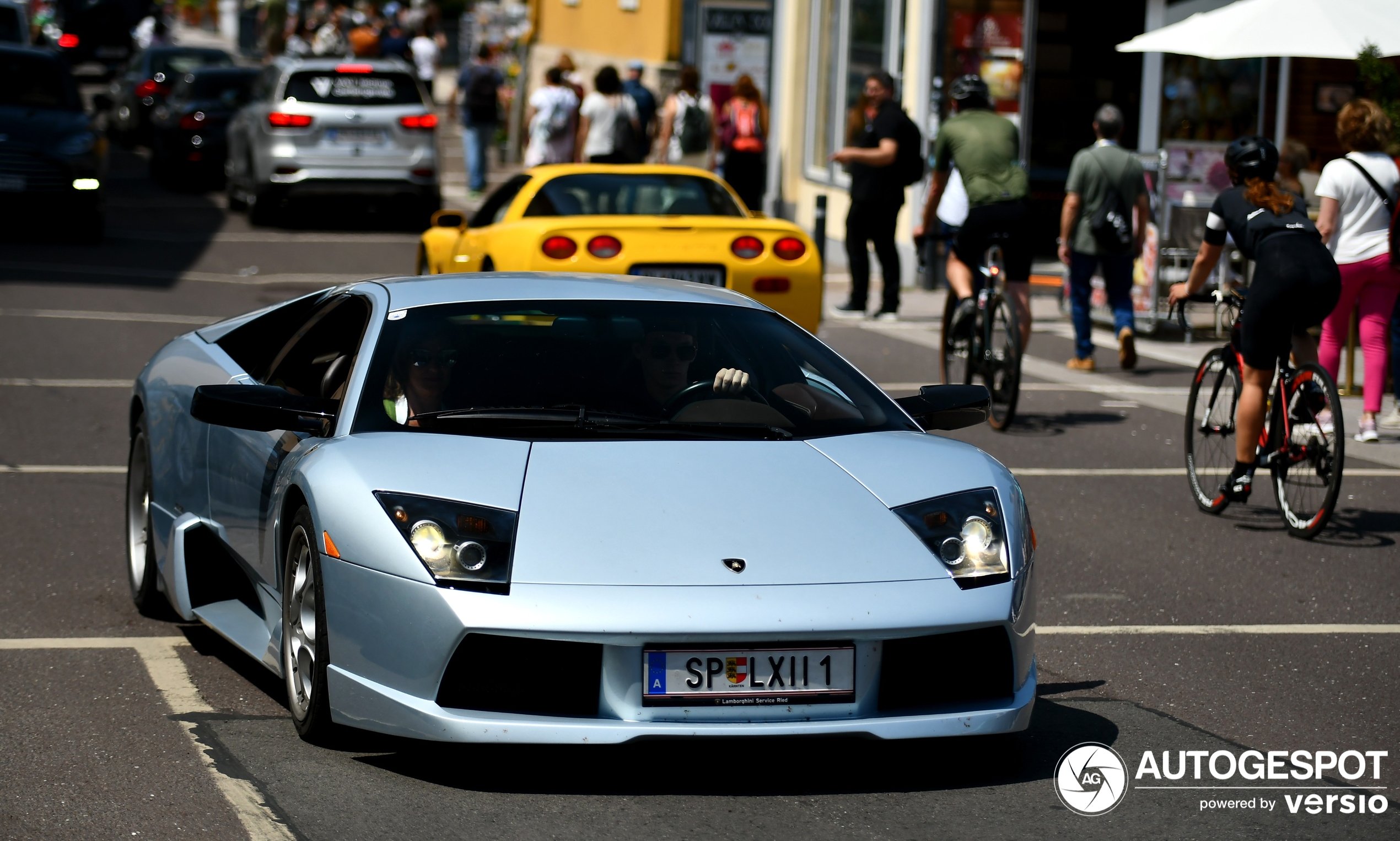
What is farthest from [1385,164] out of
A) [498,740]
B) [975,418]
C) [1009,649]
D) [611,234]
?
[498,740]

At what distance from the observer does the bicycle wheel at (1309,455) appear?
26.8 feet

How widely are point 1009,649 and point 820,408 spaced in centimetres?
114

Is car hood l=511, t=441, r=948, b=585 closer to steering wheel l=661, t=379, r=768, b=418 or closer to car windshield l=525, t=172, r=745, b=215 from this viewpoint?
steering wheel l=661, t=379, r=768, b=418

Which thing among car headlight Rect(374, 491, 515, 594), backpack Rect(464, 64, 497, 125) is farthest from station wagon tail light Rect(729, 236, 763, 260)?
backpack Rect(464, 64, 497, 125)

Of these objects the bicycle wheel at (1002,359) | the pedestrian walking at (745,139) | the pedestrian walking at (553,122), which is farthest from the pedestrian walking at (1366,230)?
the pedestrian walking at (553,122)

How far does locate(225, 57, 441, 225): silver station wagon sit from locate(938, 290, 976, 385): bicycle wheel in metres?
11.2

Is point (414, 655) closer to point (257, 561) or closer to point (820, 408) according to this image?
point (257, 561)

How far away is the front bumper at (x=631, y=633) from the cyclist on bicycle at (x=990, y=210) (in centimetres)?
705

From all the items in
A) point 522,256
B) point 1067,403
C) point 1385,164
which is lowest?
point 1067,403

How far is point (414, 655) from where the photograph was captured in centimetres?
451

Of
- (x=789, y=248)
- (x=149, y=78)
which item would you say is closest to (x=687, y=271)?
(x=789, y=248)

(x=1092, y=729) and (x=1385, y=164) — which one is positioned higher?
(x=1385, y=164)

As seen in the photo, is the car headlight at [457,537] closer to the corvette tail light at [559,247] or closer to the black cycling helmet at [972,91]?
the corvette tail light at [559,247]

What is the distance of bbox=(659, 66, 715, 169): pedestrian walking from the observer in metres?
→ 21.9
